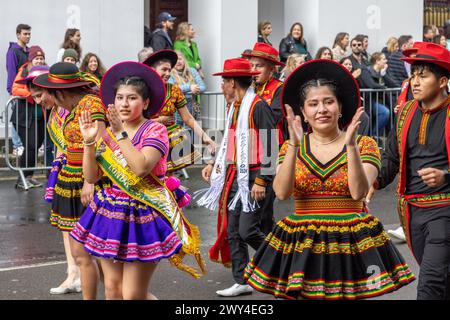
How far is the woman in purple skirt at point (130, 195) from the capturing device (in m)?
6.03

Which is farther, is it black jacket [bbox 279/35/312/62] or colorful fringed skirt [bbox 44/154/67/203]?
black jacket [bbox 279/35/312/62]

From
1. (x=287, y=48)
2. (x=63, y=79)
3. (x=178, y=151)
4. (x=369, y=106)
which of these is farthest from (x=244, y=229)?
(x=287, y=48)

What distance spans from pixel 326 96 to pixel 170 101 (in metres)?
3.79

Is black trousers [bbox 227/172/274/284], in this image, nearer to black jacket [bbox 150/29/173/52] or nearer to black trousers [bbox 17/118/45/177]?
black trousers [bbox 17/118/45/177]

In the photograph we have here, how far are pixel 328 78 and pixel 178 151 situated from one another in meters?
3.52

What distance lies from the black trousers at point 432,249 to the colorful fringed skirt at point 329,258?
53 centimetres

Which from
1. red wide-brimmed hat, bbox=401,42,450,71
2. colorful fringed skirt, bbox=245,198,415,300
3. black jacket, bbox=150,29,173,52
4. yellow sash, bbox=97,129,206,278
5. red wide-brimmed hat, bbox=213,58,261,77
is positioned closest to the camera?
colorful fringed skirt, bbox=245,198,415,300

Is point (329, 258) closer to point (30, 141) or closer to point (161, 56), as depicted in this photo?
point (161, 56)

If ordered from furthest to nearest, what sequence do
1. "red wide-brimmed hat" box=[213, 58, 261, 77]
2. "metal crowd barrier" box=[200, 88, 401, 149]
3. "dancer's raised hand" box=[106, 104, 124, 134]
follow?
"metal crowd barrier" box=[200, 88, 401, 149], "red wide-brimmed hat" box=[213, 58, 261, 77], "dancer's raised hand" box=[106, 104, 124, 134]

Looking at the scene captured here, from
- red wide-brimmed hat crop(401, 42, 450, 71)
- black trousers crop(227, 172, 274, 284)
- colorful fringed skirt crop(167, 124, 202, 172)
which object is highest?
red wide-brimmed hat crop(401, 42, 450, 71)

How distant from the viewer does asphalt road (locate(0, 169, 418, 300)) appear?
7.80 meters

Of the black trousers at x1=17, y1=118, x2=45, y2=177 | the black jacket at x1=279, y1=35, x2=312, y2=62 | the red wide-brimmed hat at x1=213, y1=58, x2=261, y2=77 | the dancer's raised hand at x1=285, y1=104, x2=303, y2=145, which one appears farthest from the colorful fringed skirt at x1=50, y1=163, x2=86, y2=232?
the black jacket at x1=279, y1=35, x2=312, y2=62

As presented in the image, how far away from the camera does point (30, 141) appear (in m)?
13.6
